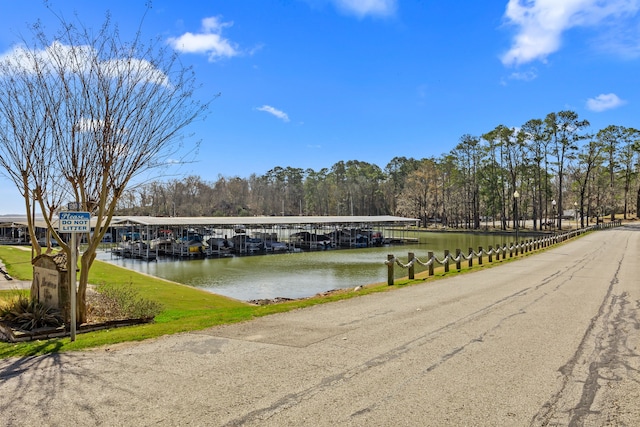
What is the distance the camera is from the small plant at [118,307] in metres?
10.2

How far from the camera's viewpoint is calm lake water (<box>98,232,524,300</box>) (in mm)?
21612

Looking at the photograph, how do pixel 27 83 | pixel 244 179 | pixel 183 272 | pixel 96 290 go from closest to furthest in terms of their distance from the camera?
pixel 27 83 < pixel 96 290 < pixel 183 272 < pixel 244 179

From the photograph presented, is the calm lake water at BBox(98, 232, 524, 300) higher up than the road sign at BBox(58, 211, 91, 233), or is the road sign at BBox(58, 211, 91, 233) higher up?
the road sign at BBox(58, 211, 91, 233)

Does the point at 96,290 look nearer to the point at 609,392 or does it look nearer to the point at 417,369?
the point at 417,369

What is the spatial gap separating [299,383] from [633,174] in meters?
98.4

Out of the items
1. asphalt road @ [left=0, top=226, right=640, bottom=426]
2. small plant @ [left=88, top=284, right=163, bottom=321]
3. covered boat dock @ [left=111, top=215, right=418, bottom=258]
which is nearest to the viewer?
asphalt road @ [left=0, top=226, right=640, bottom=426]

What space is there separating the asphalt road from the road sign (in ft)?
6.57

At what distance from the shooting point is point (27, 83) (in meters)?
9.01

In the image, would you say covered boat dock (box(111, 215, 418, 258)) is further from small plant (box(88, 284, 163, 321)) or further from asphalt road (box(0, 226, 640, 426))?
asphalt road (box(0, 226, 640, 426))

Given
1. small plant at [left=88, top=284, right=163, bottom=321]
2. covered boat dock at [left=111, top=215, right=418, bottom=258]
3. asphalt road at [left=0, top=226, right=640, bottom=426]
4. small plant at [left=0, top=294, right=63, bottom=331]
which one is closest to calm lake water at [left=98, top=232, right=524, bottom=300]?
covered boat dock at [left=111, top=215, right=418, bottom=258]

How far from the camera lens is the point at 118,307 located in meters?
11.0

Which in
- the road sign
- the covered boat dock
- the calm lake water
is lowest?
the calm lake water

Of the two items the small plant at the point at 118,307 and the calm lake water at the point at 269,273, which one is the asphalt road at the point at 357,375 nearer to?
the small plant at the point at 118,307

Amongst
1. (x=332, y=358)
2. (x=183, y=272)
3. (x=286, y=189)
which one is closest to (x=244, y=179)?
(x=286, y=189)
